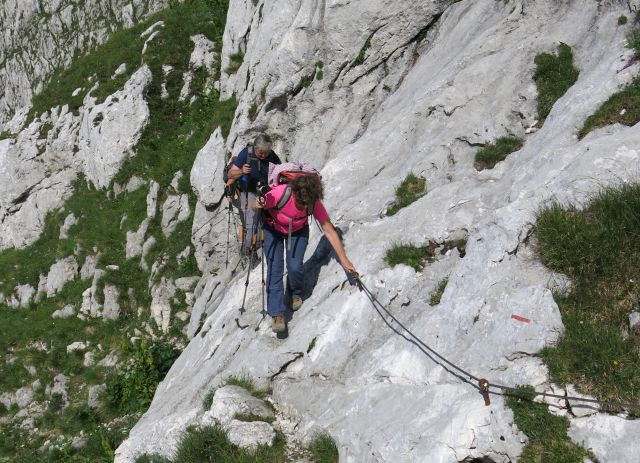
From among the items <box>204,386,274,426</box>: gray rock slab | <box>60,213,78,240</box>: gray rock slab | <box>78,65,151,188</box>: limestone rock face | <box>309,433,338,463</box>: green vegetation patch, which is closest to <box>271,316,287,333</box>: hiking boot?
<box>204,386,274,426</box>: gray rock slab

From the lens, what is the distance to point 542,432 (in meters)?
4.87

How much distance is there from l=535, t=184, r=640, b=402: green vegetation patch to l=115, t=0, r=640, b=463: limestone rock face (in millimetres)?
210

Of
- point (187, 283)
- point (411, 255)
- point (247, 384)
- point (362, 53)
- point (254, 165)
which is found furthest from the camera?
point (187, 283)

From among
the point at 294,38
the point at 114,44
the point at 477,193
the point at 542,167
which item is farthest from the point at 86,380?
the point at 114,44

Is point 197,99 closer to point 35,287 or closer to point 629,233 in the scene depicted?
point 35,287

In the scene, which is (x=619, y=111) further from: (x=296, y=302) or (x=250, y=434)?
Answer: (x=250, y=434)

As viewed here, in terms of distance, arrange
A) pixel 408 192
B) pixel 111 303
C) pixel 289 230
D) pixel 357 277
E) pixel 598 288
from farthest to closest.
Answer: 1. pixel 111 303
2. pixel 408 192
3. pixel 289 230
4. pixel 357 277
5. pixel 598 288

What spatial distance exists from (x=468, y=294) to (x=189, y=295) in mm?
12841

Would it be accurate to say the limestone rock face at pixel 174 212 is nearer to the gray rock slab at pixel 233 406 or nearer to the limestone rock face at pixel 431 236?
the limestone rock face at pixel 431 236

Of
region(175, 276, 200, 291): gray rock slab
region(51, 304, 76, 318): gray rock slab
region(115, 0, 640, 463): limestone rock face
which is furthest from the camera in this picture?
region(51, 304, 76, 318): gray rock slab

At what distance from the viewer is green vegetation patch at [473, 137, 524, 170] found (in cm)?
911

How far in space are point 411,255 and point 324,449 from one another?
10.2ft

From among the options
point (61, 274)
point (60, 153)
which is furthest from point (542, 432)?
point (60, 153)

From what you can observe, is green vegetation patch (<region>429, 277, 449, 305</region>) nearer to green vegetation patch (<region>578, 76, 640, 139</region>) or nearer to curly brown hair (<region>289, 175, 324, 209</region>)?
curly brown hair (<region>289, 175, 324, 209</region>)
